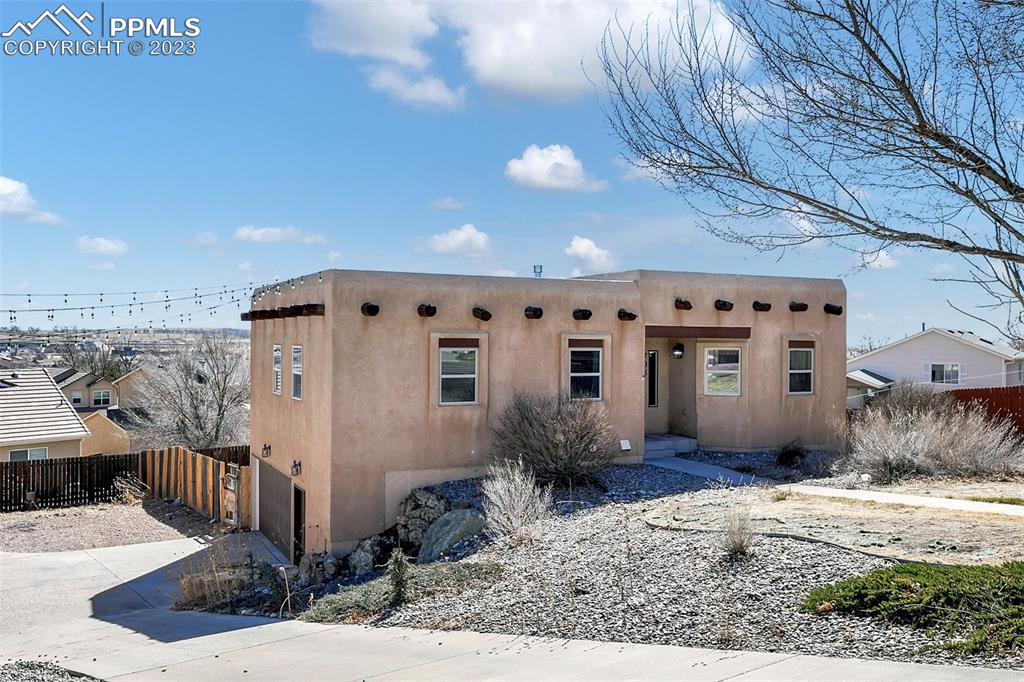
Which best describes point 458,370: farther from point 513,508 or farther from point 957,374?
point 957,374

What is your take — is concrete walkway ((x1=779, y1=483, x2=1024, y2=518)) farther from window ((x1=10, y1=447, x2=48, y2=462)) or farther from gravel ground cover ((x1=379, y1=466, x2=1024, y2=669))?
window ((x1=10, y1=447, x2=48, y2=462))

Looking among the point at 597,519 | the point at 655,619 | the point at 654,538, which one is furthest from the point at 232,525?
the point at 655,619

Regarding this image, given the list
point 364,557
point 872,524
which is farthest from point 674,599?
point 364,557

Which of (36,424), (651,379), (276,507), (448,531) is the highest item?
(651,379)

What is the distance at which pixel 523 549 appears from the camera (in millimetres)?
11852

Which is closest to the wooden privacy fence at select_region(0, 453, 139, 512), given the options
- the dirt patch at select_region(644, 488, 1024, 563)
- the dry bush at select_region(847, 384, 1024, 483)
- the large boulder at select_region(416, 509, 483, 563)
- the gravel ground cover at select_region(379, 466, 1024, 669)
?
the large boulder at select_region(416, 509, 483, 563)

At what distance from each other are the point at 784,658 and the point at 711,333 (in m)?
12.9

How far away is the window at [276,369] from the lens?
19344mm

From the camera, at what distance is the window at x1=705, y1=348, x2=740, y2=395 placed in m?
19.8

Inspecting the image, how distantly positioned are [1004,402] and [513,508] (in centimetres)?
1395

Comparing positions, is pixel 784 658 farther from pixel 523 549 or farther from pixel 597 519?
pixel 597 519

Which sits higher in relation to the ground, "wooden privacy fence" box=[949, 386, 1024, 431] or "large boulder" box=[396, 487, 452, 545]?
"wooden privacy fence" box=[949, 386, 1024, 431]

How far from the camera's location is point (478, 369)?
55.3 ft

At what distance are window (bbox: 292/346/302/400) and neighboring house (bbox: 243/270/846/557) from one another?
0.20 ft
